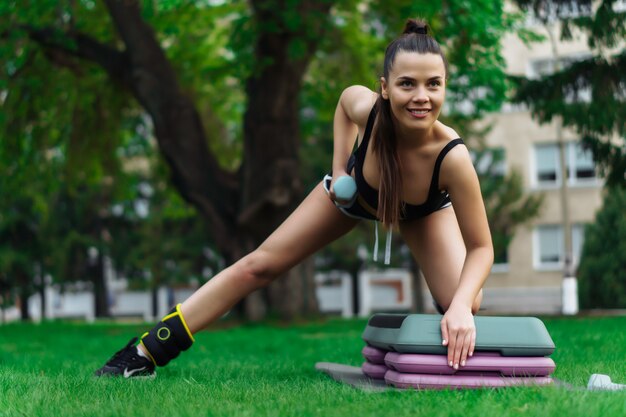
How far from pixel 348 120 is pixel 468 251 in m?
1.08

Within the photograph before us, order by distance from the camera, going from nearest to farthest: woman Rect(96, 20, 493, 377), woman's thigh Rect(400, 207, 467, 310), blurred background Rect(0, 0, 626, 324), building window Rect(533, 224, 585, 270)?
1. woman Rect(96, 20, 493, 377)
2. woman's thigh Rect(400, 207, 467, 310)
3. blurred background Rect(0, 0, 626, 324)
4. building window Rect(533, 224, 585, 270)

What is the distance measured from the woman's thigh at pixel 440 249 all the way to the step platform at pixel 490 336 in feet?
2.00

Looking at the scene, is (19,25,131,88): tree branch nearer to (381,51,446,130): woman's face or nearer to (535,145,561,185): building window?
(381,51,446,130): woman's face

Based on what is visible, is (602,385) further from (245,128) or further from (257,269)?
(245,128)

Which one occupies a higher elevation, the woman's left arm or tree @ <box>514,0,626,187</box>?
tree @ <box>514,0,626,187</box>

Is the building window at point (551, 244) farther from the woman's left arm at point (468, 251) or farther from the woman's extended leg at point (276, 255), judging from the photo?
the woman's left arm at point (468, 251)

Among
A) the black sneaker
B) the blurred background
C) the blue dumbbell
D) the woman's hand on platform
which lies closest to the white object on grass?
the woman's hand on platform

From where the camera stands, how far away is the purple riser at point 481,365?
423 centimetres

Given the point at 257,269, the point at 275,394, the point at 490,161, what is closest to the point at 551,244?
the point at 490,161

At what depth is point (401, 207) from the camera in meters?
4.67

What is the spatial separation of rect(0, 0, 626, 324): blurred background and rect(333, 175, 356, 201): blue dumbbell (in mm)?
6952

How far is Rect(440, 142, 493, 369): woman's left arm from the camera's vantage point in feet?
13.8

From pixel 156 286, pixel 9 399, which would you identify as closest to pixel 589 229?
pixel 156 286

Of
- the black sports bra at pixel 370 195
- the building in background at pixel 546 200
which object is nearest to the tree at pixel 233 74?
the black sports bra at pixel 370 195
